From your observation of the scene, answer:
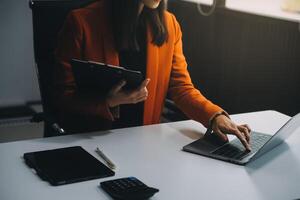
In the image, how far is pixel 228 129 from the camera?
1599 millimetres

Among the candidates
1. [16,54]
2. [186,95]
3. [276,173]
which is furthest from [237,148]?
[16,54]

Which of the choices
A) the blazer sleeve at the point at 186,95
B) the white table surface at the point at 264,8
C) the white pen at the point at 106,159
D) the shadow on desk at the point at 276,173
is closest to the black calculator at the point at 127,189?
the white pen at the point at 106,159

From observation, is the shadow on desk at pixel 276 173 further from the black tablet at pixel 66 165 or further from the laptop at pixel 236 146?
the black tablet at pixel 66 165

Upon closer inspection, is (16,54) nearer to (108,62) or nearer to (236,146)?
(108,62)

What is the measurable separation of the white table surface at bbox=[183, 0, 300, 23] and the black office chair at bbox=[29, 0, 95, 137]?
3.39 feet

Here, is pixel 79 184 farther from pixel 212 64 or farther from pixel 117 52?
pixel 212 64

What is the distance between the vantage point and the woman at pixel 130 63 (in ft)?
5.40

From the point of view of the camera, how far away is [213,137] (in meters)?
1.62

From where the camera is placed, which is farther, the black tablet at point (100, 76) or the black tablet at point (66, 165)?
the black tablet at point (100, 76)

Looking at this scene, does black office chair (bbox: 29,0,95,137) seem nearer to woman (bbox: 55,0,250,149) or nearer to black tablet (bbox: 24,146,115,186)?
woman (bbox: 55,0,250,149)

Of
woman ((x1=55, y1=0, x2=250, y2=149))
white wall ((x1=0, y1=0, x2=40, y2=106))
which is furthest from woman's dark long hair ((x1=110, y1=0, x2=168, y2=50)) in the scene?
white wall ((x1=0, y1=0, x2=40, y2=106))

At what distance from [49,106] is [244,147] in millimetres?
802

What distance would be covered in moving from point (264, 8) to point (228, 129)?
3.87 feet

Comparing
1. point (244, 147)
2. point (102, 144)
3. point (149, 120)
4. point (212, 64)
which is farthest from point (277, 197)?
point (212, 64)
